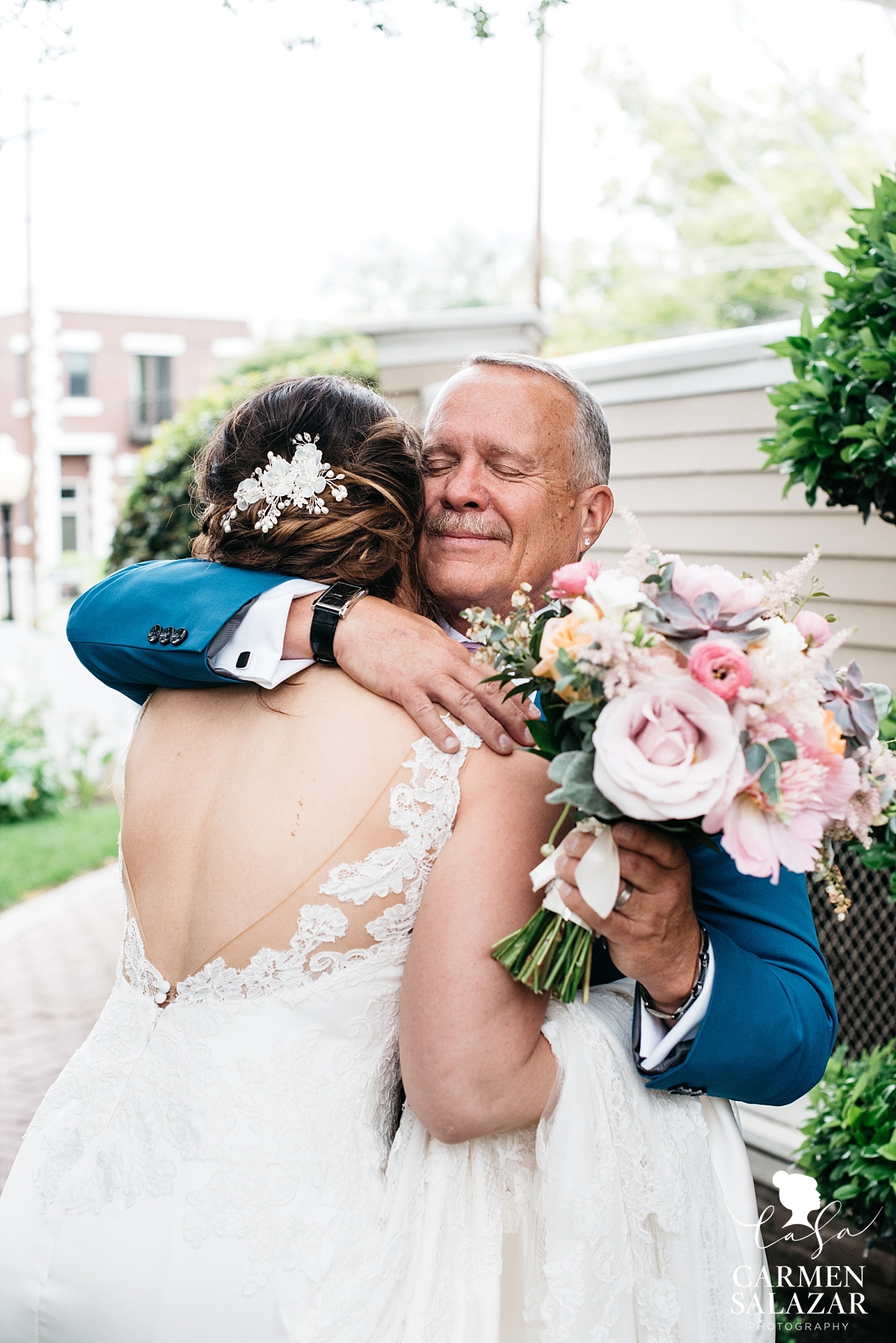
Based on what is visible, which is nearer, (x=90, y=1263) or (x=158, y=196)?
(x=90, y=1263)

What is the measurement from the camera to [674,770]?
4.51 feet

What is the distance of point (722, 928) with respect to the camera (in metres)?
1.94

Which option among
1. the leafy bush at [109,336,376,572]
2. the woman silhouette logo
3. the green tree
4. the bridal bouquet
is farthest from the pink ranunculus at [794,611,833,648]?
the green tree

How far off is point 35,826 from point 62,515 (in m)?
25.7

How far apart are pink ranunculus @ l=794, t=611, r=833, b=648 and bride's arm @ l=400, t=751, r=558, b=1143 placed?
47cm

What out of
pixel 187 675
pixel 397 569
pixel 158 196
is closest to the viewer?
pixel 187 675

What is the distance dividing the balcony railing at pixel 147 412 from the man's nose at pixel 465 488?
1296 inches

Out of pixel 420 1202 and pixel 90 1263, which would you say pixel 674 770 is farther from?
pixel 90 1263

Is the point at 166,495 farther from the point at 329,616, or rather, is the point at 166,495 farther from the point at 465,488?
the point at 329,616

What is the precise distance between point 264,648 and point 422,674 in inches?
10.6

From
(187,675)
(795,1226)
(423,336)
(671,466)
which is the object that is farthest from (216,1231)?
(423,336)

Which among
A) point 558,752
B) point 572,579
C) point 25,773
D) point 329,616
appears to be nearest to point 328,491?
point 329,616

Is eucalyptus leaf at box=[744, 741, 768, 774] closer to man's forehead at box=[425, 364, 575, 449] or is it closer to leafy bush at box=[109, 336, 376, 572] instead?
man's forehead at box=[425, 364, 575, 449]

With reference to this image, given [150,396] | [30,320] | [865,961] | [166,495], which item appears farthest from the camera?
[150,396]
